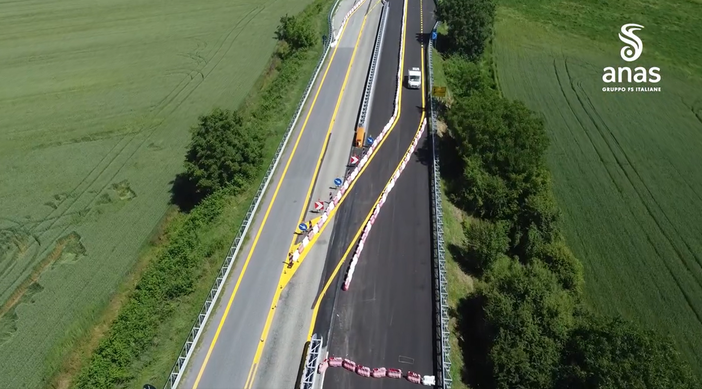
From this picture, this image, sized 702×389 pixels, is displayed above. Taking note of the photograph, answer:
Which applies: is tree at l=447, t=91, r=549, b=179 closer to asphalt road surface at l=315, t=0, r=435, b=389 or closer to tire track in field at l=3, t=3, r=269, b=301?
asphalt road surface at l=315, t=0, r=435, b=389

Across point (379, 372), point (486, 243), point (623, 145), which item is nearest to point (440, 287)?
point (486, 243)

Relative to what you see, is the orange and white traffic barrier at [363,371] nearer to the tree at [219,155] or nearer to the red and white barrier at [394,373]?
the red and white barrier at [394,373]

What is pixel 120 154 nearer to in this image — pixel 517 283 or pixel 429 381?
pixel 429 381

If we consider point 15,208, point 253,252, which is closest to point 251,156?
point 253,252

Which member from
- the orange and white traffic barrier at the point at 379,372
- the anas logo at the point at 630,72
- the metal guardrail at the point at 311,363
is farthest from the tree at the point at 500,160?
the anas logo at the point at 630,72

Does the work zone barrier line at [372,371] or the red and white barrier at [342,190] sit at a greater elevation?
the red and white barrier at [342,190]
